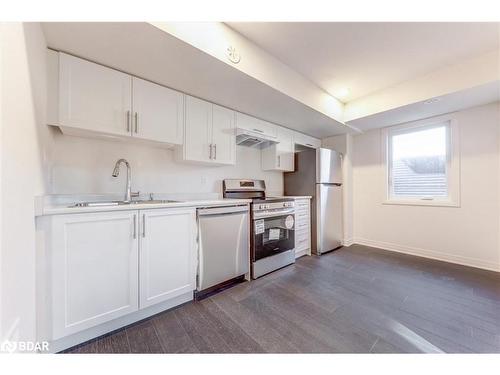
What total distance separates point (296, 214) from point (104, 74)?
A: 2.69 meters

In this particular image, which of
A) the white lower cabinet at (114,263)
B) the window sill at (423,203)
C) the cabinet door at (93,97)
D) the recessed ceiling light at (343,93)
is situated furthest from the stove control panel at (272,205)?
the window sill at (423,203)

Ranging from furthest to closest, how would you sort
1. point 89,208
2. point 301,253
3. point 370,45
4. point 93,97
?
point 301,253 < point 370,45 < point 93,97 < point 89,208

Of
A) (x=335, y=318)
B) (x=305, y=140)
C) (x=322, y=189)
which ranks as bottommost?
(x=335, y=318)

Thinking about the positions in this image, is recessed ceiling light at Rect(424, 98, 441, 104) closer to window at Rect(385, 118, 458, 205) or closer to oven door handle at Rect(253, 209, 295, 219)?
window at Rect(385, 118, 458, 205)

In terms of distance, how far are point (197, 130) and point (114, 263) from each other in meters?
1.47

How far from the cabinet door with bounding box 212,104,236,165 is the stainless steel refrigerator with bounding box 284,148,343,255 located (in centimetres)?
138

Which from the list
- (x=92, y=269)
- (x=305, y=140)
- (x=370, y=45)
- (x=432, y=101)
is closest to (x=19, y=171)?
(x=92, y=269)

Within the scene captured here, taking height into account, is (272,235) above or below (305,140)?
below

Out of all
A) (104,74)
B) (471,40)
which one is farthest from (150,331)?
(471,40)

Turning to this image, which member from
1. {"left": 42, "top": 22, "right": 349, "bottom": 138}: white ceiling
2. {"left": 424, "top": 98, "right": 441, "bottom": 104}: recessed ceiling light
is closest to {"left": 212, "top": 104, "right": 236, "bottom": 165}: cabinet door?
{"left": 42, "top": 22, "right": 349, "bottom": 138}: white ceiling

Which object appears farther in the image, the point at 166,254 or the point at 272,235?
the point at 272,235

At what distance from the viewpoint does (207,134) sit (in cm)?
225

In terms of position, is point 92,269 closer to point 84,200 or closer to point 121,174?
point 84,200
